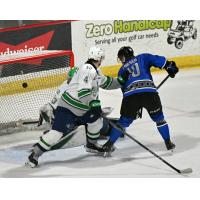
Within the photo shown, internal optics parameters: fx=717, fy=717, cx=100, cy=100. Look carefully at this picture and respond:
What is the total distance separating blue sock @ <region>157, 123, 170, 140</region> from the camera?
3922 mm

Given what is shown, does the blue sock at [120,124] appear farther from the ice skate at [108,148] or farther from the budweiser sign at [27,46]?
the budweiser sign at [27,46]

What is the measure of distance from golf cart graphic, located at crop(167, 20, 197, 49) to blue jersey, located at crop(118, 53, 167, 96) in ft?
4.29

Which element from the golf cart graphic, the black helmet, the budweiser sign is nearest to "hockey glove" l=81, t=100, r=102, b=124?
the black helmet

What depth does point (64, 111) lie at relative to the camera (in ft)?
12.4

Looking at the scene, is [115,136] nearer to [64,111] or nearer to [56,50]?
[64,111]

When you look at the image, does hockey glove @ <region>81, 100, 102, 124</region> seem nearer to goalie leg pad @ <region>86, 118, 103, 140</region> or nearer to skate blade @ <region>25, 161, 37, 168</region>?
goalie leg pad @ <region>86, 118, 103, 140</region>

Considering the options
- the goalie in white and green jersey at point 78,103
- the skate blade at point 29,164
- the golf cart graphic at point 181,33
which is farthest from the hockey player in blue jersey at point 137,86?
the golf cart graphic at point 181,33

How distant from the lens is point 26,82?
14.2 feet

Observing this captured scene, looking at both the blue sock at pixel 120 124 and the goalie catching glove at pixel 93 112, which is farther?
the blue sock at pixel 120 124

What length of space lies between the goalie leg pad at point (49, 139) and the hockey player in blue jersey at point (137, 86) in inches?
12.2

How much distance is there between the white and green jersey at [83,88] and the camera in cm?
367

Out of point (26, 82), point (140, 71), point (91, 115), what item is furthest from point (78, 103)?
point (26, 82)

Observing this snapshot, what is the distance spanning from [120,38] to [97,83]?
1.32 metres

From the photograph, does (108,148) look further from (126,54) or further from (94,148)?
(126,54)
